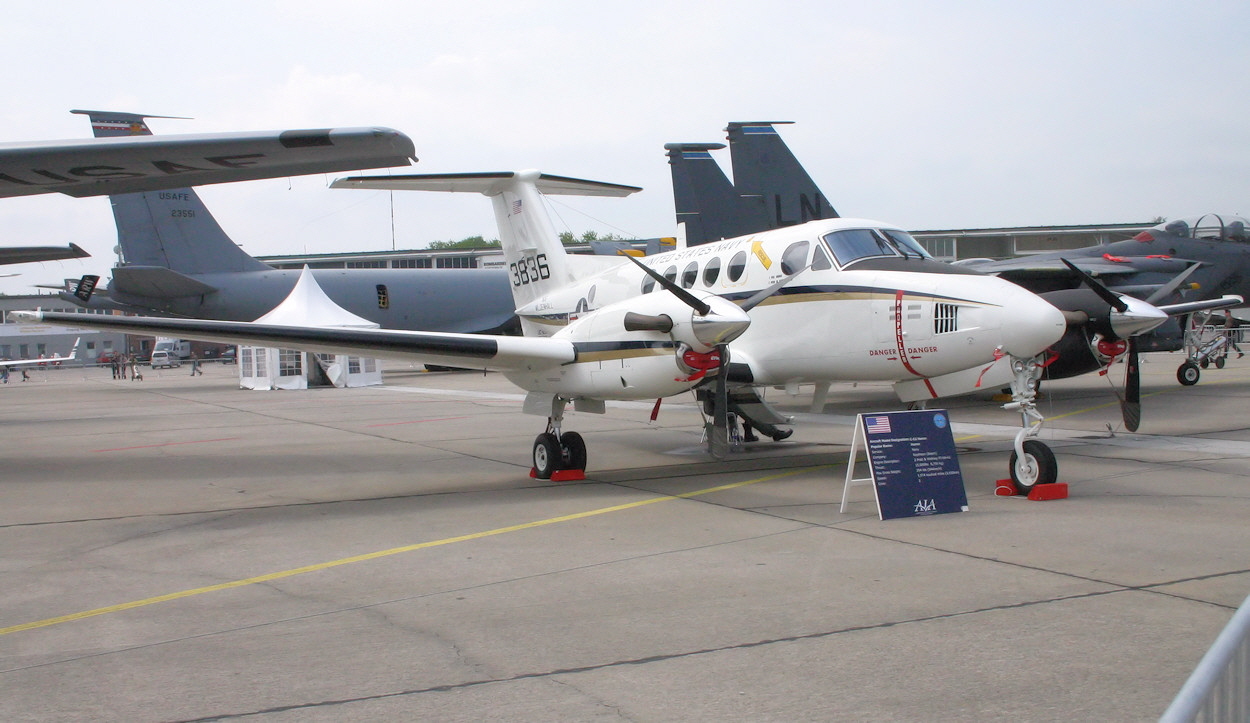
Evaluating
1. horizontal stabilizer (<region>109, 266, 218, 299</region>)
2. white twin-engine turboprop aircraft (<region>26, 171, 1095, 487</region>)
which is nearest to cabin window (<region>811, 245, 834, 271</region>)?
white twin-engine turboprop aircraft (<region>26, 171, 1095, 487</region>)

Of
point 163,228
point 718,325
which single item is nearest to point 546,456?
point 718,325

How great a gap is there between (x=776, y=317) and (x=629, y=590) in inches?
247

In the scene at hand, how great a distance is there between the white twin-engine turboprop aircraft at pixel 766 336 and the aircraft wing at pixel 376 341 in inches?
0.9

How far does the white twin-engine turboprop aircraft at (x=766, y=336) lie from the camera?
9.57m

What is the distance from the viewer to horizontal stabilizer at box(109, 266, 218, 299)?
30.9 m

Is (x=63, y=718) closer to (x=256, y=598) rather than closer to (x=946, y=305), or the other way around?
(x=256, y=598)

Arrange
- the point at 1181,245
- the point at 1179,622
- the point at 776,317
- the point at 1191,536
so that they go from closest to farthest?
the point at 1179,622
the point at 1191,536
the point at 776,317
the point at 1181,245

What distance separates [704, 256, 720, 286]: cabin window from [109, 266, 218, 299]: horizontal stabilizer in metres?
24.6

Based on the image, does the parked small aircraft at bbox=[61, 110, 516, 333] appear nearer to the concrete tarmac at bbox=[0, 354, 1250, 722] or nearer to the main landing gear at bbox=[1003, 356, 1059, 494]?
the concrete tarmac at bbox=[0, 354, 1250, 722]

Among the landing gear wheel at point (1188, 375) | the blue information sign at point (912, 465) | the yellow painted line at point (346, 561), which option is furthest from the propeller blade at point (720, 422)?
the landing gear wheel at point (1188, 375)

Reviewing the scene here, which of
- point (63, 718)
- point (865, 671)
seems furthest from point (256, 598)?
point (865, 671)

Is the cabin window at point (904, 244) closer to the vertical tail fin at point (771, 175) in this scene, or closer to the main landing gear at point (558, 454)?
the main landing gear at point (558, 454)

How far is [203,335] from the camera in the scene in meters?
10.5

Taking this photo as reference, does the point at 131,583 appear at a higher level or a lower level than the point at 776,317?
lower
